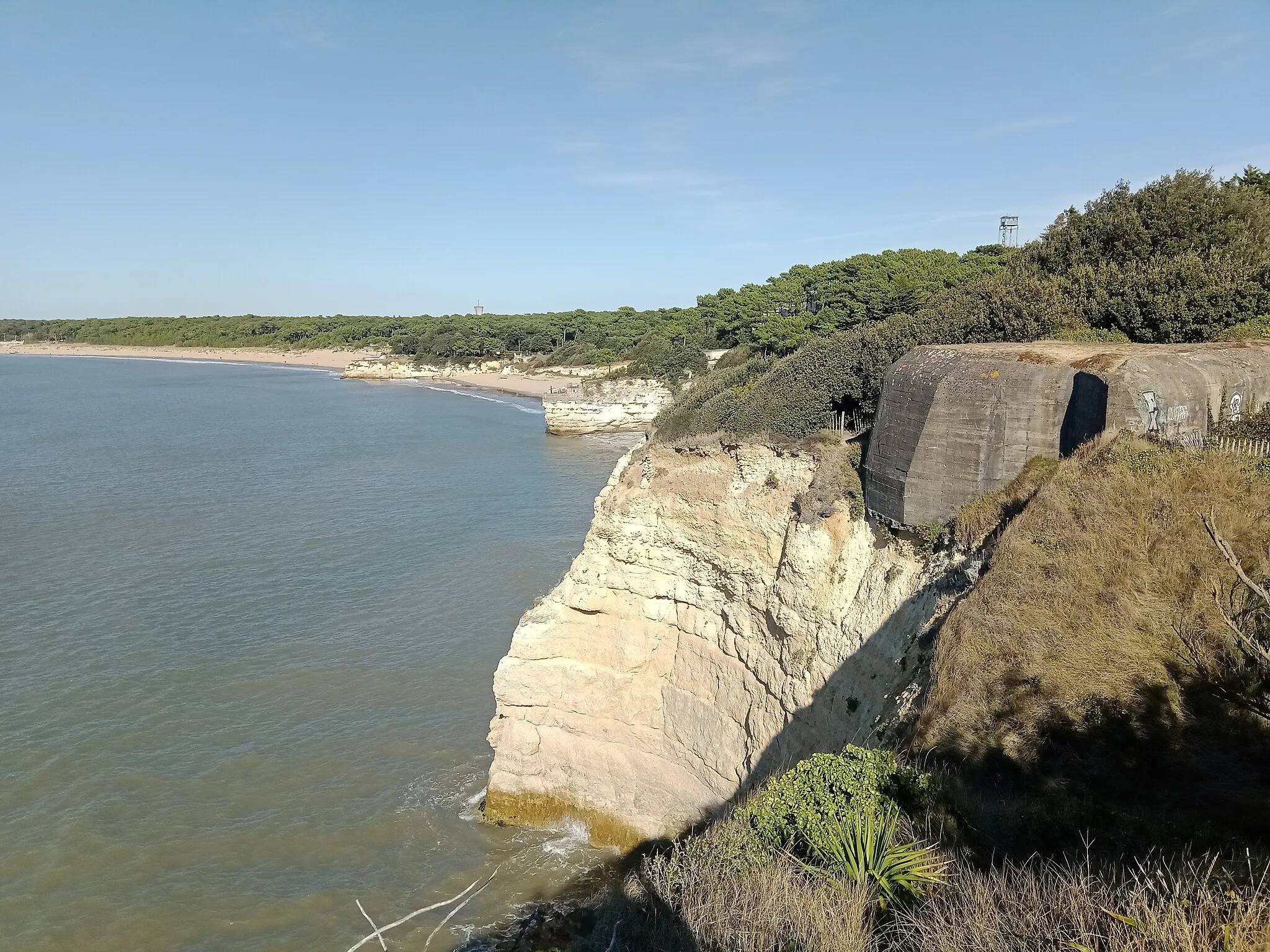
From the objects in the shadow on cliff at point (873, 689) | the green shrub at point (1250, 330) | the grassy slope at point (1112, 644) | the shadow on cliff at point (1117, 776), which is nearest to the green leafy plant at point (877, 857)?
the shadow on cliff at point (1117, 776)

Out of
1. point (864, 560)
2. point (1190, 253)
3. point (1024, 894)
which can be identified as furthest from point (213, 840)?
point (1190, 253)

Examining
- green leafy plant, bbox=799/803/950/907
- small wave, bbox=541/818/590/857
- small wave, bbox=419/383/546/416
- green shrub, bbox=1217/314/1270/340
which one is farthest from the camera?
small wave, bbox=419/383/546/416

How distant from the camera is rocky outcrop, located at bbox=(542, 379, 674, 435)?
64750 mm

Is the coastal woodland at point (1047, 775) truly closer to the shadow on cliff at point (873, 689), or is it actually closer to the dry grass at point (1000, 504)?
the dry grass at point (1000, 504)

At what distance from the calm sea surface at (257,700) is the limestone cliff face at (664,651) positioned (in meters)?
1.53

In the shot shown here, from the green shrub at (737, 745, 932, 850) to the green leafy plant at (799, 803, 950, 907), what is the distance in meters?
0.11

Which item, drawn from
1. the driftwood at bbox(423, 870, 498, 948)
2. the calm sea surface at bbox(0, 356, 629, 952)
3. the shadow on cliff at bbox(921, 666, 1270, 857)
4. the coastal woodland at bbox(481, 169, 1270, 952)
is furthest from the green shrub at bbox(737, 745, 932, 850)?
the calm sea surface at bbox(0, 356, 629, 952)

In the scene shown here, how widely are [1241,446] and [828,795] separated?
7.86m

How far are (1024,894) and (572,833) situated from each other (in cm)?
1146

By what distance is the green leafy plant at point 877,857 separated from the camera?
680cm

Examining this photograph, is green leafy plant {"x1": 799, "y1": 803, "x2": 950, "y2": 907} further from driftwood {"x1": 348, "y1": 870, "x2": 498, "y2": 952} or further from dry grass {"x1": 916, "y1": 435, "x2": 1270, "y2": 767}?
driftwood {"x1": 348, "y1": 870, "x2": 498, "y2": 952}

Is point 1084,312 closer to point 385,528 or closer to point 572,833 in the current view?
point 572,833

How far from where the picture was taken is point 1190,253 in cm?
1825

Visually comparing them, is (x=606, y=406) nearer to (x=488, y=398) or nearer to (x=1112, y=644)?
(x=488, y=398)
